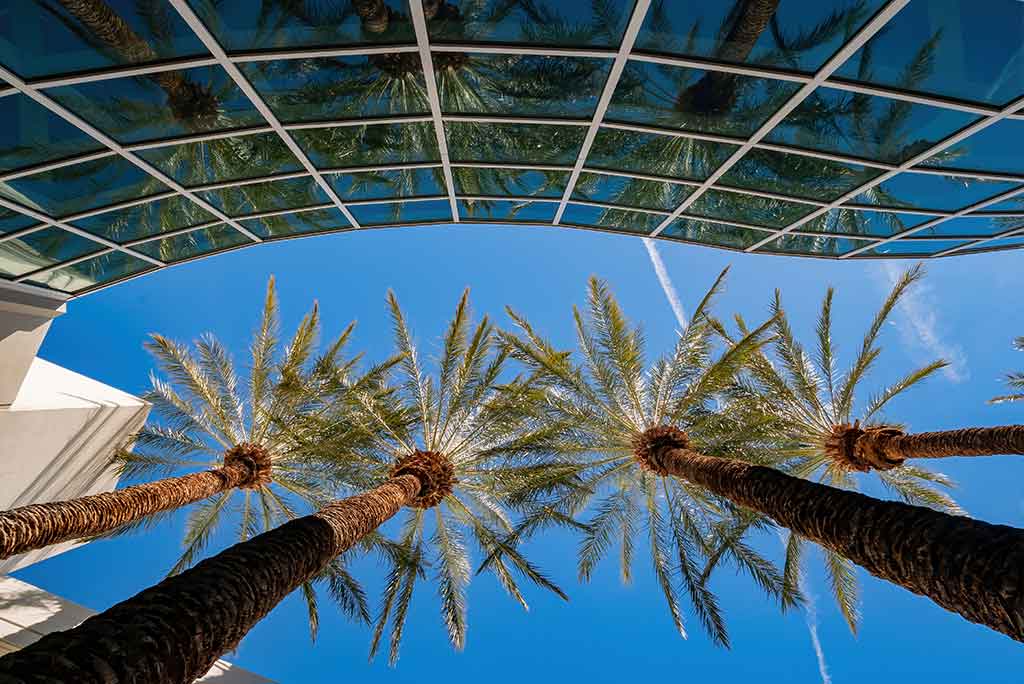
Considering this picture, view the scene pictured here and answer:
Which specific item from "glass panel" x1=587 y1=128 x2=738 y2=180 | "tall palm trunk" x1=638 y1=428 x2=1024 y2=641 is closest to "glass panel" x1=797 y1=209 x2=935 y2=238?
"glass panel" x1=587 y1=128 x2=738 y2=180

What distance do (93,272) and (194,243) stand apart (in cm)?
210

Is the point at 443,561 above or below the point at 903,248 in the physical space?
below

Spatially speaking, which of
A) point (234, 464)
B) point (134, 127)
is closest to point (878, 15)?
point (134, 127)

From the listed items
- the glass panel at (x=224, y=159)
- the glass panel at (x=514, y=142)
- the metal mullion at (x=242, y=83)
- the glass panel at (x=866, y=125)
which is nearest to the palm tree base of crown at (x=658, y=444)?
the glass panel at (x=514, y=142)

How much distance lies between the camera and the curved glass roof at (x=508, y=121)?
6121 millimetres

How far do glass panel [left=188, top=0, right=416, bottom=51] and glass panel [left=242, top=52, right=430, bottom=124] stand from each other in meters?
0.39

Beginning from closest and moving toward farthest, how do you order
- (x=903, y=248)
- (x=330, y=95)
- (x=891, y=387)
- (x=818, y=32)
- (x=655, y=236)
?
(x=818, y=32) → (x=330, y=95) → (x=903, y=248) → (x=655, y=236) → (x=891, y=387)

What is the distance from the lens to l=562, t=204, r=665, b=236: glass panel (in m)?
11.1

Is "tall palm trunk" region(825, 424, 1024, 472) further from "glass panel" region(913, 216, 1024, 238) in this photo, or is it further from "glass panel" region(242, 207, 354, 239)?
"glass panel" region(242, 207, 354, 239)

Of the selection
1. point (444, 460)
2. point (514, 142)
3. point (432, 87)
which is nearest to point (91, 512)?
point (444, 460)

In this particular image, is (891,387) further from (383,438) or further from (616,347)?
(383,438)

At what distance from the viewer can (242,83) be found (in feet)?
23.3

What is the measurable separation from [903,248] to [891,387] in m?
3.54

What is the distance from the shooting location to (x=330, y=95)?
7.65 meters
